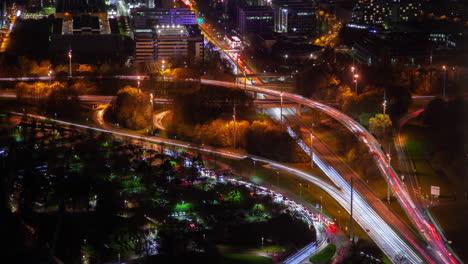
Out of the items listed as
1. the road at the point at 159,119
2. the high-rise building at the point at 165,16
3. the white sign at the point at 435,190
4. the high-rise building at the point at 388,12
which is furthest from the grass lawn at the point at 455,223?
the high-rise building at the point at 388,12

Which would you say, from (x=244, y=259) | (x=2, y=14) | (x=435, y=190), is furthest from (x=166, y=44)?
(x=244, y=259)

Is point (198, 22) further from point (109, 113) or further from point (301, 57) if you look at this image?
point (109, 113)

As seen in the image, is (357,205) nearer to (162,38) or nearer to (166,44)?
(166,44)

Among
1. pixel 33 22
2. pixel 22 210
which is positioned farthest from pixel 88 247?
pixel 33 22

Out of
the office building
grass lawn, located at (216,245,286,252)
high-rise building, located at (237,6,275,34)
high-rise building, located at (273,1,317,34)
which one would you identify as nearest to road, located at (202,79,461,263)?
grass lawn, located at (216,245,286,252)

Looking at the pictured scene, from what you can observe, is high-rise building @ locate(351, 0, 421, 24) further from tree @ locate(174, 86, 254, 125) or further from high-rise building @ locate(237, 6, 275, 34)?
tree @ locate(174, 86, 254, 125)

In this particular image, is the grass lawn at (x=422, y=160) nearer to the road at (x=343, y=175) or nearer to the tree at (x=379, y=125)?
the tree at (x=379, y=125)
